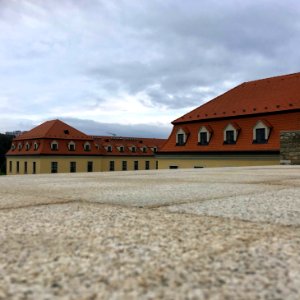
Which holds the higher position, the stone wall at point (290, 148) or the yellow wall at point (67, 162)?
the stone wall at point (290, 148)

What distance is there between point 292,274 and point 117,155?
200 ft

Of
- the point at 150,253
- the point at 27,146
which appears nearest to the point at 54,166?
the point at 27,146

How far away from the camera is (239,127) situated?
99.1 ft

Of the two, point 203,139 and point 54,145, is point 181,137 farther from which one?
point 54,145

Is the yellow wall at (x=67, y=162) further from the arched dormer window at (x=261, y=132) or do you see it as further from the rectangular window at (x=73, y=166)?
the arched dormer window at (x=261, y=132)

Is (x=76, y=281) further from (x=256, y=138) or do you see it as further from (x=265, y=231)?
(x=256, y=138)

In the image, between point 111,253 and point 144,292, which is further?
point 111,253

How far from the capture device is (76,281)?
1.36 meters

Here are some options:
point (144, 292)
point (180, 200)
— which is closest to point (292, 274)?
point (144, 292)

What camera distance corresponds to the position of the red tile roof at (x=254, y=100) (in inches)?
1125

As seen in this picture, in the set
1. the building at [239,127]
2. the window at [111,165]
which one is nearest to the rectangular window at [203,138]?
the building at [239,127]

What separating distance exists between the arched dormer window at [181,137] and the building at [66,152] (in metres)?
17.4

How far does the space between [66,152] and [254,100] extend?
3064 cm

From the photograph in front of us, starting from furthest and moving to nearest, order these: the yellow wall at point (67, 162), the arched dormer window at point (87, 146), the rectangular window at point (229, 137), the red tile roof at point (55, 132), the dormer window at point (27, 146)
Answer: the arched dormer window at point (87, 146), the dormer window at point (27, 146), the red tile roof at point (55, 132), the yellow wall at point (67, 162), the rectangular window at point (229, 137)
